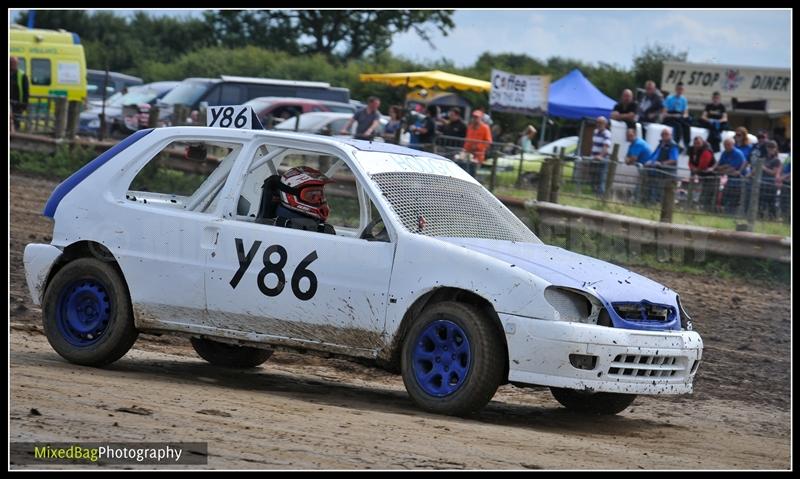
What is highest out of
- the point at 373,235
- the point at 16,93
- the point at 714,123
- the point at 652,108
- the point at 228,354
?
the point at 652,108

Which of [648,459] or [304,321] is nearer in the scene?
[648,459]

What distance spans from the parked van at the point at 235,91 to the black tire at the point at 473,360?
19774 millimetres

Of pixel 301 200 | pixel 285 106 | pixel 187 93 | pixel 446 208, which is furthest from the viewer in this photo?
pixel 285 106

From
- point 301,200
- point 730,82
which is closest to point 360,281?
point 301,200

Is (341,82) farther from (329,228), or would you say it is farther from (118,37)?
(329,228)

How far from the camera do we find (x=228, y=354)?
377 inches

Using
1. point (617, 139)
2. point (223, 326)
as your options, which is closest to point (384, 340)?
point (223, 326)

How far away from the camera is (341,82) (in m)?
48.2

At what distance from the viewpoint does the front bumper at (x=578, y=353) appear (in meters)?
7.24

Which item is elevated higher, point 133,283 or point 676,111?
point 676,111

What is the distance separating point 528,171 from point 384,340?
37.9 feet

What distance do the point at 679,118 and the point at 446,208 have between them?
15495mm

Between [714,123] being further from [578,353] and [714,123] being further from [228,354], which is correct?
[578,353]

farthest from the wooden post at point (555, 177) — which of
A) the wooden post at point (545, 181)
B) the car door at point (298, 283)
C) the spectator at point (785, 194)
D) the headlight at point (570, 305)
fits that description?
the headlight at point (570, 305)
